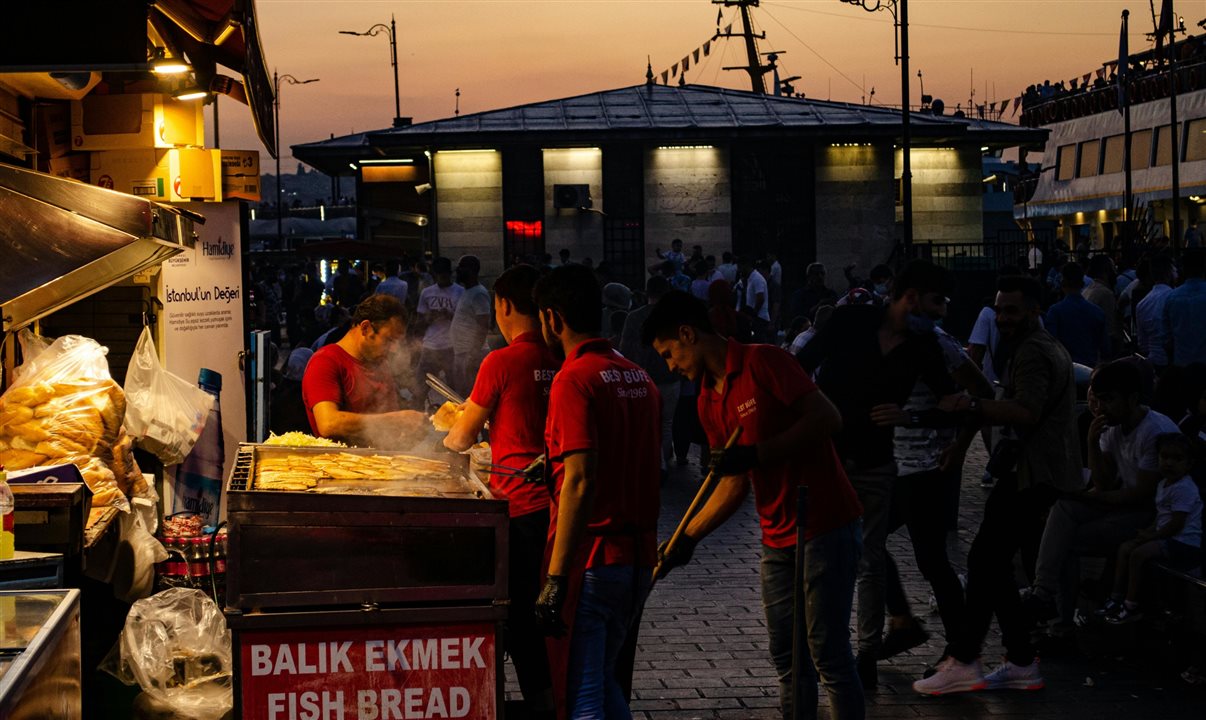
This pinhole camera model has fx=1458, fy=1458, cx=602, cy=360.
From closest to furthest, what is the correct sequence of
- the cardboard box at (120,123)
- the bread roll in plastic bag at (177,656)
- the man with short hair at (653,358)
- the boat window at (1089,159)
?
the bread roll in plastic bag at (177,656) → the cardboard box at (120,123) → the man with short hair at (653,358) → the boat window at (1089,159)

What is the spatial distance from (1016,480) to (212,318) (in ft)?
21.0

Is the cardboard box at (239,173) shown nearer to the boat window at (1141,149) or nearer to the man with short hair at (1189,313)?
the man with short hair at (1189,313)

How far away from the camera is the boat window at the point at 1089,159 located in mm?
75125

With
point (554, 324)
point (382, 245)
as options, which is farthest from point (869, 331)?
point (382, 245)

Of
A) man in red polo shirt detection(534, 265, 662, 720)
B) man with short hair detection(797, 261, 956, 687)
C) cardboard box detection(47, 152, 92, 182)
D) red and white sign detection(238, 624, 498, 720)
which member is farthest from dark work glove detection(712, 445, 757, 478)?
cardboard box detection(47, 152, 92, 182)

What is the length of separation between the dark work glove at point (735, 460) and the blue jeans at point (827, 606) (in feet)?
1.49

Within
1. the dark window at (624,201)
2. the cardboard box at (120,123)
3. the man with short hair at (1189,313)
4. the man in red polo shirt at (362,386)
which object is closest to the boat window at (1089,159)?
the dark window at (624,201)

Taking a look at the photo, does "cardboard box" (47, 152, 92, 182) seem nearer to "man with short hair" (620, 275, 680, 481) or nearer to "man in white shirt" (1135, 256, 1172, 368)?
"man with short hair" (620, 275, 680, 481)

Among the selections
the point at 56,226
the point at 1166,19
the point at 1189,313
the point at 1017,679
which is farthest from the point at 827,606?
the point at 1166,19

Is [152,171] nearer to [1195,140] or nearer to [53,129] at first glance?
[53,129]

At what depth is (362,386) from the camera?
7.82 m

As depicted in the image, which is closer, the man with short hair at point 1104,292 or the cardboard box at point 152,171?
the cardboard box at point 152,171

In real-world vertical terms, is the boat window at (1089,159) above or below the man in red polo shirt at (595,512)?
above

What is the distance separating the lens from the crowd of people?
212 inches
